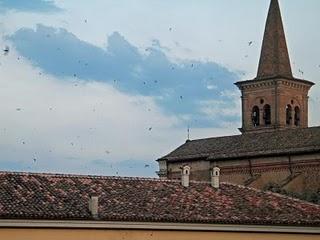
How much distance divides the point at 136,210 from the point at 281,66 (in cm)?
4820

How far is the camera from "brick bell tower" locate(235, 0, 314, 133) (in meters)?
78.9

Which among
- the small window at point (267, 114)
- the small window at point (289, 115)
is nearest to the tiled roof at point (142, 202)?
the small window at point (267, 114)

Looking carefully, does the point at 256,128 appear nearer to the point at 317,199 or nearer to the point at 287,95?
the point at 287,95

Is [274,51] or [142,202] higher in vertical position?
[274,51]

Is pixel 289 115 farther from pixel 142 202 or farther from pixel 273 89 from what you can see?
pixel 142 202

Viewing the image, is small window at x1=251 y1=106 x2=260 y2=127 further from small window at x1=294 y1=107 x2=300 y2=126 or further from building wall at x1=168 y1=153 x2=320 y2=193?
building wall at x1=168 y1=153 x2=320 y2=193

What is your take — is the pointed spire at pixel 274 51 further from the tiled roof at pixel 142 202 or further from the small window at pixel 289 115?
the tiled roof at pixel 142 202

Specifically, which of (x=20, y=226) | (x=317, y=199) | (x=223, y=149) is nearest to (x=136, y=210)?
(x=20, y=226)

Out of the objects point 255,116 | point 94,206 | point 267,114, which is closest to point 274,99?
point 267,114

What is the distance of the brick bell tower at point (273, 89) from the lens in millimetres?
78938

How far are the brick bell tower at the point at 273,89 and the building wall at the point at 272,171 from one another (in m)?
12.9

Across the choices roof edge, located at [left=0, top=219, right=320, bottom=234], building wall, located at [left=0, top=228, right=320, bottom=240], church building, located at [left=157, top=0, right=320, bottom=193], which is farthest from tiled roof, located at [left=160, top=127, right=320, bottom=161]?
building wall, located at [left=0, top=228, right=320, bottom=240]

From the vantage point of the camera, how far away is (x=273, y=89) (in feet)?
260

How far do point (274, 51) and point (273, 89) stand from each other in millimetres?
3351
